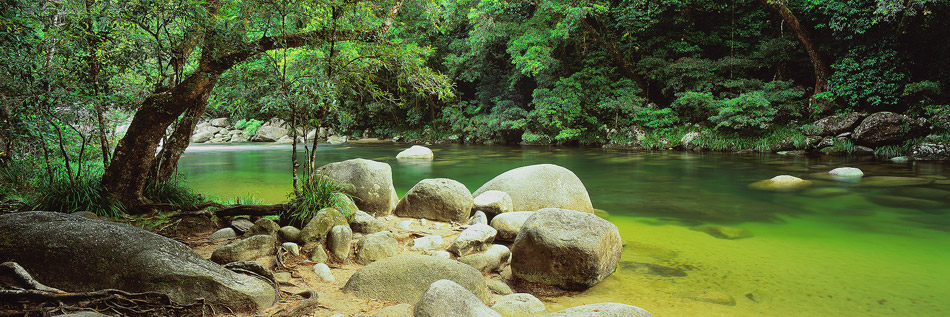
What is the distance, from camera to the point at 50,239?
8.91 feet

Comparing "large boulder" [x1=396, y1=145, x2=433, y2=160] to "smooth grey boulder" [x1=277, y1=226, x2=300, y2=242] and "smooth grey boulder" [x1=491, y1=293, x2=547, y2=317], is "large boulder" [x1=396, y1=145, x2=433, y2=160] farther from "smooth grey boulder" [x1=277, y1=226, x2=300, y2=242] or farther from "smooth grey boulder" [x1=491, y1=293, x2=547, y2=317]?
"smooth grey boulder" [x1=491, y1=293, x2=547, y2=317]

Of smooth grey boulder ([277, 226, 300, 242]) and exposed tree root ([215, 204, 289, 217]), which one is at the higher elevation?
exposed tree root ([215, 204, 289, 217])

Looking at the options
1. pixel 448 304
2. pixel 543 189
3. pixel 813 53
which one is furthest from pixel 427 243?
pixel 813 53

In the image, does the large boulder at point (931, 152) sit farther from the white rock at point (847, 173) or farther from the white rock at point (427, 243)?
the white rock at point (427, 243)

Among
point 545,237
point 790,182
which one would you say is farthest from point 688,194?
point 545,237

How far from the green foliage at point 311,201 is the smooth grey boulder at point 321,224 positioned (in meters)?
0.18

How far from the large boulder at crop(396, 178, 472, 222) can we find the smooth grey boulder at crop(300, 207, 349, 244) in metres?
1.48

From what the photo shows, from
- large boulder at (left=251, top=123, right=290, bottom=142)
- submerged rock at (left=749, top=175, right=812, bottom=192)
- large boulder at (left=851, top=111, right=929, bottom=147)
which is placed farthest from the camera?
large boulder at (left=251, top=123, right=290, bottom=142)

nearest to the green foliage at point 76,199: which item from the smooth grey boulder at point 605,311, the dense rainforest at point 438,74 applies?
the dense rainforest at point 438,74

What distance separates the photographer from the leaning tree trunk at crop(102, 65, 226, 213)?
14.9 feet

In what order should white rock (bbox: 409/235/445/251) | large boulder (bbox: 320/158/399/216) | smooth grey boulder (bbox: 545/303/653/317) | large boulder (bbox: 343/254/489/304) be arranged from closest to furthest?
smooth grey boulder (bbox: 545/303/653/317) < large boulder (bbox: 343/254/489/304) < white rock (bbox: 409/235/445/251) < large boulder (bbox: 320/158/399/216)

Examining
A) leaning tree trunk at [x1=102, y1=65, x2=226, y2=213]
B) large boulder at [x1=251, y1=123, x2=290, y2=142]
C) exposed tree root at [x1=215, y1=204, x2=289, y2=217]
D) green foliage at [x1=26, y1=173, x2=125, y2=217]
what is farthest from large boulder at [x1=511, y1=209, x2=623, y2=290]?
large boulder at [x1=251, y1=123, x2=290, y2=142]

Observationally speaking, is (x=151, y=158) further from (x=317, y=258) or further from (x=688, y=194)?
(x=688, y=194)

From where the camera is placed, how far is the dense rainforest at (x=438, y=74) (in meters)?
4.48
